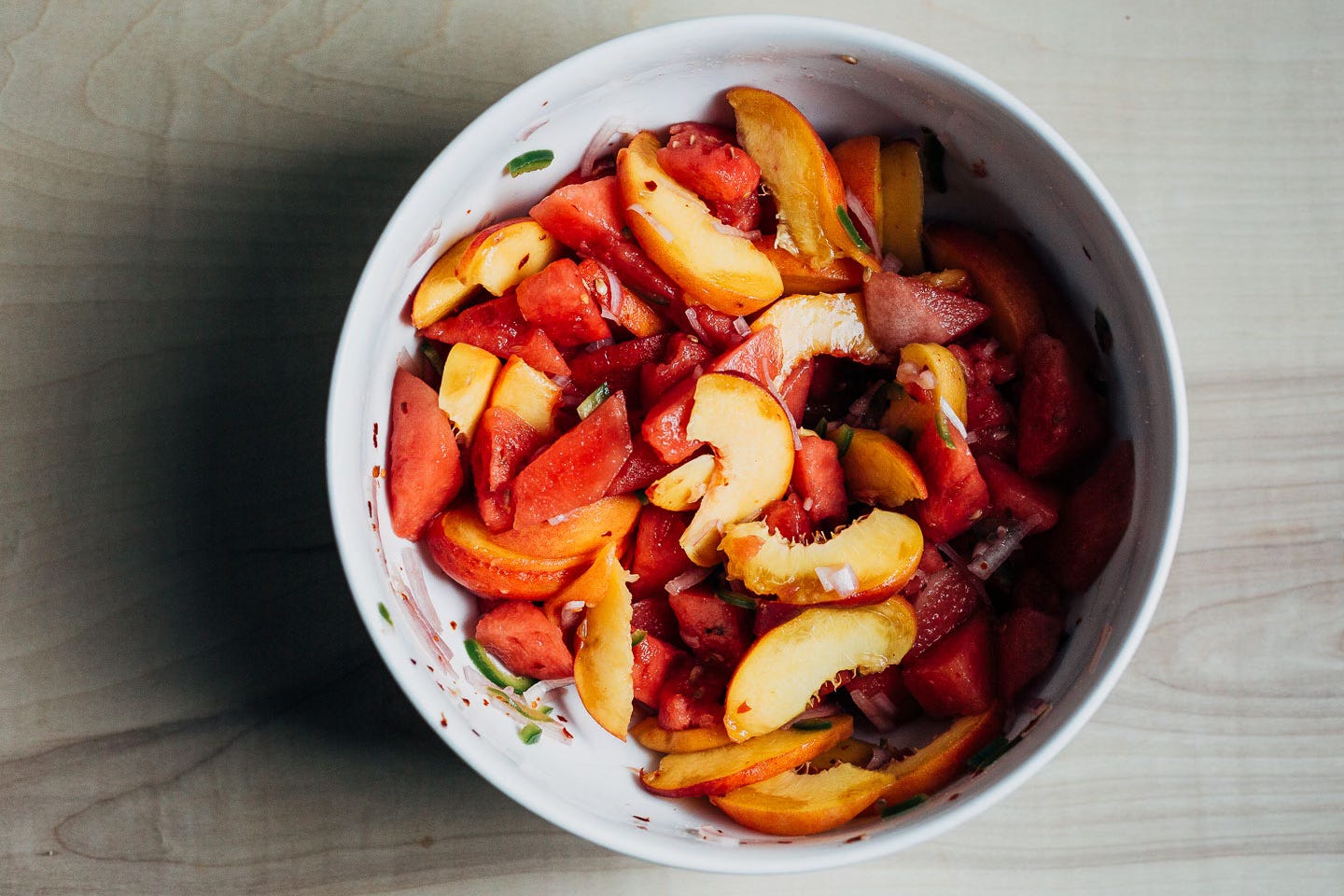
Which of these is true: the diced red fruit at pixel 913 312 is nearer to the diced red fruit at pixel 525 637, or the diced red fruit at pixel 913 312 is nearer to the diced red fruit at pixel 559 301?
the diced red fruit at pixel 559 301

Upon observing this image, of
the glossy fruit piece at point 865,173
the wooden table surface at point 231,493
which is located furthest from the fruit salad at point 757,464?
the wooden table surface at point 231,493

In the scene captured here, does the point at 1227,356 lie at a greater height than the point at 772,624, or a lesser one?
greater

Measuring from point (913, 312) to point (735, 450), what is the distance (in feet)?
0.82

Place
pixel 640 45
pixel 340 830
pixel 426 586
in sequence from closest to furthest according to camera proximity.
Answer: pixel 640 45, pixel 426 586, pixel 340 830

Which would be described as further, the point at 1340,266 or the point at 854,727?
the point at 1340,266

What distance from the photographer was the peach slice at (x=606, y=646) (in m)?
1.00

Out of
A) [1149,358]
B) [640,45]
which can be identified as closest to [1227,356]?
[1149,358]

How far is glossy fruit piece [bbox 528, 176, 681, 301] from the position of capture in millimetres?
1019

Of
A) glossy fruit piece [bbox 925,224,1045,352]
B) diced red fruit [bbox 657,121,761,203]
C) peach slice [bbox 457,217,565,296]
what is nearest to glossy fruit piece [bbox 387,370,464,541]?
peach slice [bbox 457,217,565,296]

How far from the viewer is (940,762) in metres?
1.02

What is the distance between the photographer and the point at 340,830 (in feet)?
4.18

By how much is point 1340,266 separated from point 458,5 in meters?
1.25

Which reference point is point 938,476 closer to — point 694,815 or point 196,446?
point 694,815

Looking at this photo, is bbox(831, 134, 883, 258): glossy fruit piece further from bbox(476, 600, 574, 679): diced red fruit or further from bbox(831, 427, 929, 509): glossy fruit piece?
bbox(476, 600, 574, 679): diced red fruit
